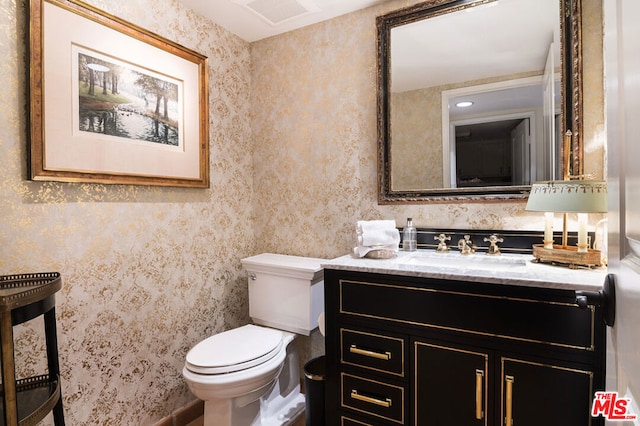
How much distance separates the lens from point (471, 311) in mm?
1304

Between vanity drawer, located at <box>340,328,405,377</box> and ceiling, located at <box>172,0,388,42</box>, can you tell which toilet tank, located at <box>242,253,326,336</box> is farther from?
ceiling, located at <box>172,0,388,42</box>

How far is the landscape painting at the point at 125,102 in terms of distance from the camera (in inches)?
61.7

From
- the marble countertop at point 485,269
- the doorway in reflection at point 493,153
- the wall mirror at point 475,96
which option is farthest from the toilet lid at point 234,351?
the doorway in reflection at point 493,153

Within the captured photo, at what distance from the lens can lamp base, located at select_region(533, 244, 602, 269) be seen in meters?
1.32

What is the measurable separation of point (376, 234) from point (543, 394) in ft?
2.87

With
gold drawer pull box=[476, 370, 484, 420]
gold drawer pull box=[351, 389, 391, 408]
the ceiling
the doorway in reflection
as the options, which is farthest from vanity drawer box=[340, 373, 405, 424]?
the ceiling

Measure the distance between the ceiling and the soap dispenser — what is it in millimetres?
1295

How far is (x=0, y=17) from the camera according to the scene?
133cm

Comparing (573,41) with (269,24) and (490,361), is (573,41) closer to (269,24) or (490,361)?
(490,361)

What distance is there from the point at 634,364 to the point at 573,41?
164cm

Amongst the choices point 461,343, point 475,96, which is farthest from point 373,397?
point 475,96

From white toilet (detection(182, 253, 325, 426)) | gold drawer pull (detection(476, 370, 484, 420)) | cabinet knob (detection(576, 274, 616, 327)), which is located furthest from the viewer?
white toilet (detection(182, 253, 325, 426))

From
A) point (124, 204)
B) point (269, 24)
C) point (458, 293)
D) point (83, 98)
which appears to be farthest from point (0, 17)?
point (458, 293)

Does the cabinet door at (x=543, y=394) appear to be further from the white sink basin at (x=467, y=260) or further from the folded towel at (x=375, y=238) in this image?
the folded towel at (x=375, y=238)
